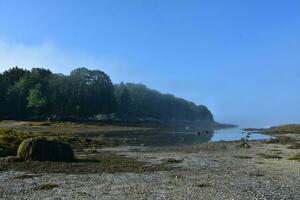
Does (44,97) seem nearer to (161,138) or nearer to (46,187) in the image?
(161,138)

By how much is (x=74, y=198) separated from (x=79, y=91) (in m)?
166

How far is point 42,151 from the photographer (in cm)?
4384

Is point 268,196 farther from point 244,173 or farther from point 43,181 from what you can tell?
point 43,181

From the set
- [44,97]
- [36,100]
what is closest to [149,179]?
[36,100]

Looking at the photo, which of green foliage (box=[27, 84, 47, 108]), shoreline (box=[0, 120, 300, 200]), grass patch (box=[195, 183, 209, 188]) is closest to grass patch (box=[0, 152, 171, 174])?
shoreline (box=[0, 120, 300, 200])

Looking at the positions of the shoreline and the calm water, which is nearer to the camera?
the shoreline

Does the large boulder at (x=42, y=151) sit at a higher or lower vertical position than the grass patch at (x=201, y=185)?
higher

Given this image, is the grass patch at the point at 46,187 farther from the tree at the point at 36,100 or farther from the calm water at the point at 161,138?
the tree at the point at 36,100

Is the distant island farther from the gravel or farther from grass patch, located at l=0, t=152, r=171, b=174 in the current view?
the gravel

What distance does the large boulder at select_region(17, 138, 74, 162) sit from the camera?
43828 millimetres


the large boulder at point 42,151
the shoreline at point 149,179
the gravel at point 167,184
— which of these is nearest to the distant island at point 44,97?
the large boulder at point 42,151

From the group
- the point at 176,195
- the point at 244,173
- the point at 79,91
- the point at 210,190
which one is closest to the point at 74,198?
the point at 176,195

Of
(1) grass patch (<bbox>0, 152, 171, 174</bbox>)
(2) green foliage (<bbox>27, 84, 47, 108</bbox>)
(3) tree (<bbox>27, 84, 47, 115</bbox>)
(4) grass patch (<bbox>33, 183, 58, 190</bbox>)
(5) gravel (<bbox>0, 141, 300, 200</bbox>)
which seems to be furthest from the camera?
(3) tree (<bbox>27, 84, 47, 115</bbox>)

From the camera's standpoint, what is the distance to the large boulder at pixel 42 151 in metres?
43.8
